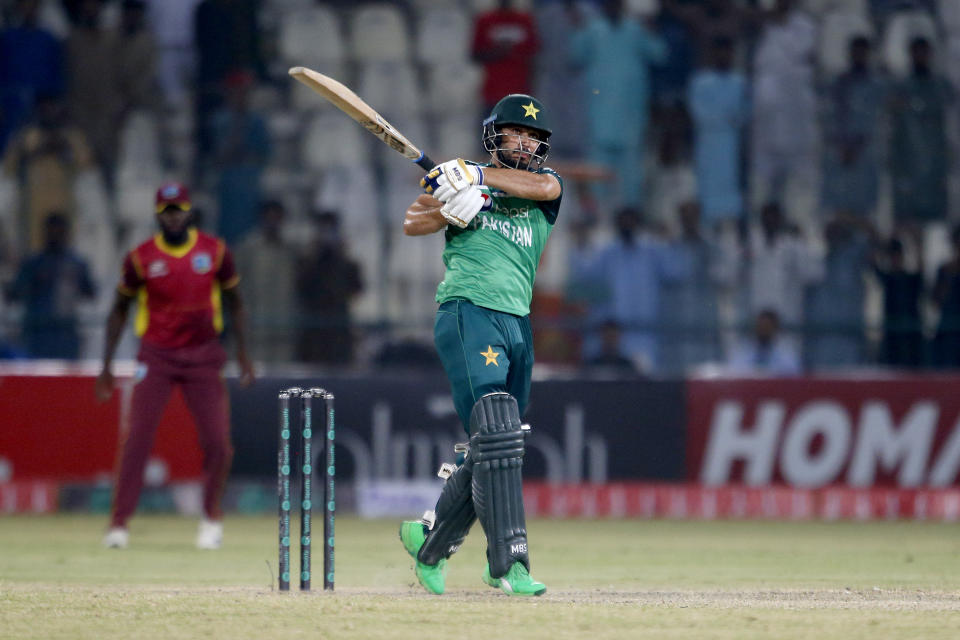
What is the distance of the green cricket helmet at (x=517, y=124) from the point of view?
245 inches

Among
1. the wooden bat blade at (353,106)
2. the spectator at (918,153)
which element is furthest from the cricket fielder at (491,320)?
the spectator at (918,153)

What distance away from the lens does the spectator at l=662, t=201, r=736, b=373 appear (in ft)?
41.7

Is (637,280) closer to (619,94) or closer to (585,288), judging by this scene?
(585,288)

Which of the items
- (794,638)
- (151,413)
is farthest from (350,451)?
(794,638)

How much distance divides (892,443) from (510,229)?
6.44 m

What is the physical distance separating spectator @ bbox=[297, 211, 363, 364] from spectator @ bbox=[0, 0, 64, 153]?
2987mm

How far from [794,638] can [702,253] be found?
322 inches

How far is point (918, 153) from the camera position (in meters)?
13.3

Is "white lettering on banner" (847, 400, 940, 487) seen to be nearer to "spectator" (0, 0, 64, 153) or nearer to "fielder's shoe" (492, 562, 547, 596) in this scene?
"fielder's shoe" (492, 562, 547, 596)

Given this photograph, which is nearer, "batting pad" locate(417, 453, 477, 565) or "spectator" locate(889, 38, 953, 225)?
"batting pad" locate(417, 453, 477, 565)

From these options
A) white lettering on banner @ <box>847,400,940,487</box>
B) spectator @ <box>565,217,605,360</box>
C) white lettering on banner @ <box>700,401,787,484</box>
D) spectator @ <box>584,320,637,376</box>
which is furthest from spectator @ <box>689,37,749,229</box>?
white lettering on banner @ <box>847,400,940,487</box>

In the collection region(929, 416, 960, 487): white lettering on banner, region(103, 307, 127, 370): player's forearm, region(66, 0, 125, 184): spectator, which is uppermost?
region(66, 0, 125, 184): spectator

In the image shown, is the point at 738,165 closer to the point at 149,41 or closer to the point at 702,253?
the point at 702,253

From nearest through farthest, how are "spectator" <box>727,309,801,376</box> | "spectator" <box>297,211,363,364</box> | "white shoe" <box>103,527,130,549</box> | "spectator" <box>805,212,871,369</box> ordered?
"white shoe" <box>103,527,130,549</box>, "spectator" <box>727,309,801,376</box>, "spectator" <box>805,212,871,369</box>, "spectator" <box>297,211,363,364</box>
